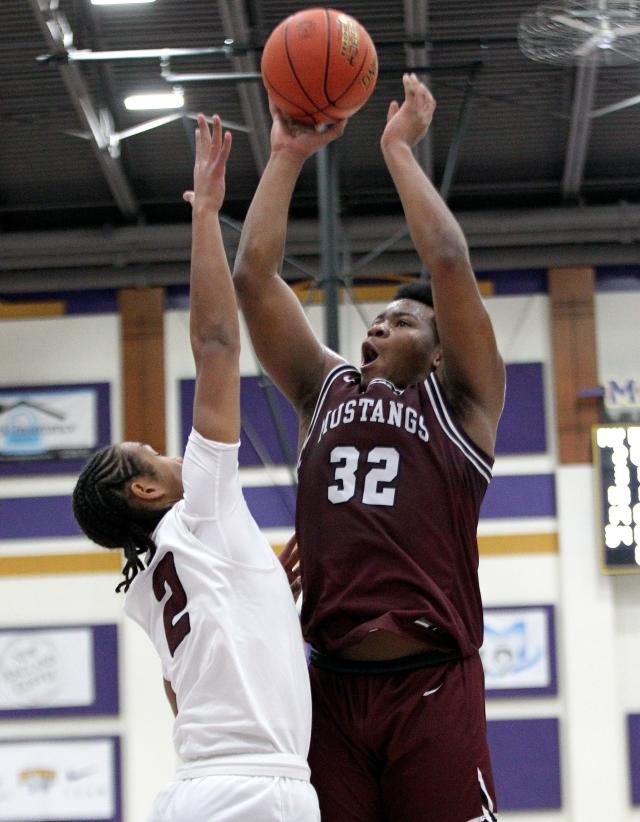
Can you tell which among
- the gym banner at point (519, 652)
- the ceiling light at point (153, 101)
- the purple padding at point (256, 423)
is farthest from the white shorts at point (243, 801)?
the purple padding at point (256, 423)

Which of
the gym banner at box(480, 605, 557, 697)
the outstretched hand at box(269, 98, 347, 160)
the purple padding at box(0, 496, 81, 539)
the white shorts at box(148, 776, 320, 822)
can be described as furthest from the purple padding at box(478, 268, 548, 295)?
the white shorts at box(148, 776, 320, 822)

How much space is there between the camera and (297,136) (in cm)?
359

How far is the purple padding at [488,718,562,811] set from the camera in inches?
441

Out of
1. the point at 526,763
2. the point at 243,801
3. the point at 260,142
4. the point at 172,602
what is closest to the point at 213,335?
the point at 172,602

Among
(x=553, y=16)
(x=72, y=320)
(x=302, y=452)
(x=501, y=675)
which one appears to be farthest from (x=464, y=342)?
(x=72, y=320)

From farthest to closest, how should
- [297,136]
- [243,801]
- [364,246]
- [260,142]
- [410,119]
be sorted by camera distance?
[364,246] → [260,142] → [297,136] → [410,119] → [243,801]

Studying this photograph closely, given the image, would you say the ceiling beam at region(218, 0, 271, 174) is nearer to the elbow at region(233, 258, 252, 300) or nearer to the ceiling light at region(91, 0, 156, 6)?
the ceiling light at region(91, 0, 156, 6)

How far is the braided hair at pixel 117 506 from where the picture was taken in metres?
3.37

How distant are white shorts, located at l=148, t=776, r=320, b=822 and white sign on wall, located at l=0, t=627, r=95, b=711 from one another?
29.1 ft

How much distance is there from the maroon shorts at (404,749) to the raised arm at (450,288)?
699 mm

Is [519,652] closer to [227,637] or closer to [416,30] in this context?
[416,30]

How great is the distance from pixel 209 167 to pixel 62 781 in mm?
9336

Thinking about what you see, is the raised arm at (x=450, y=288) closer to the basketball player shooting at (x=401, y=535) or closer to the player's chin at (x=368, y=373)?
the basketball player shooting at (x=401, y=535)

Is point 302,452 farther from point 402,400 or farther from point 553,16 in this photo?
point 553,16
